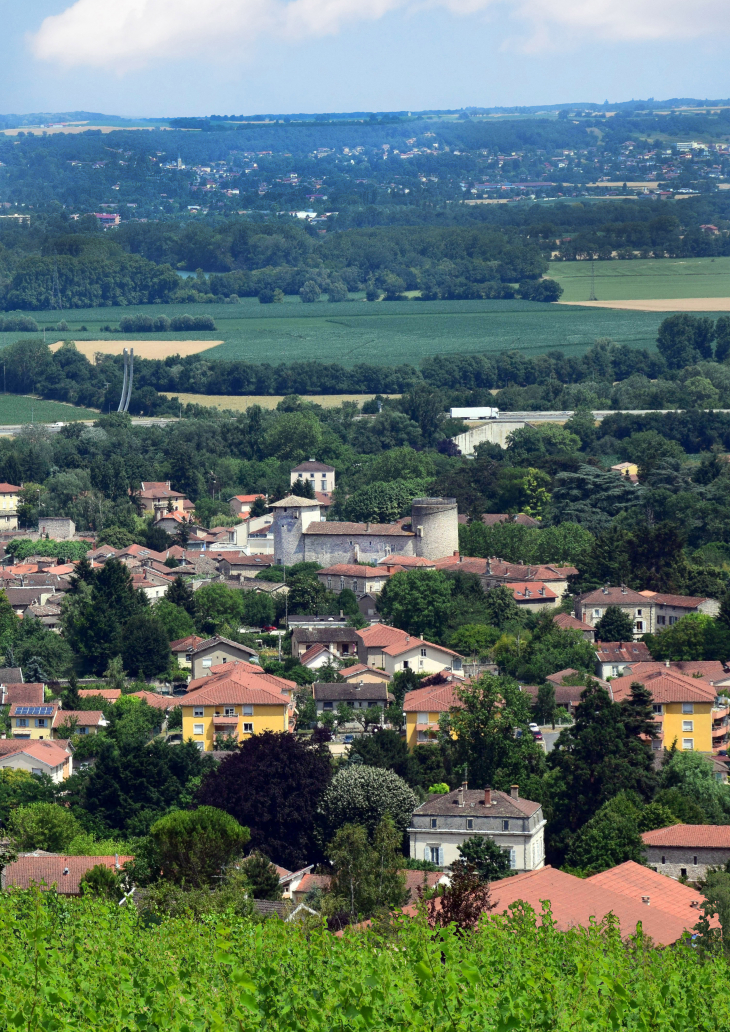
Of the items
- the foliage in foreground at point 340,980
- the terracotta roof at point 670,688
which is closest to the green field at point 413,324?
the terracotta roof at point 670,688

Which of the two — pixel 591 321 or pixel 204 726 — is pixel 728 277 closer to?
pixel 591 321

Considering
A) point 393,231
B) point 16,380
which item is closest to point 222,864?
point 16,380

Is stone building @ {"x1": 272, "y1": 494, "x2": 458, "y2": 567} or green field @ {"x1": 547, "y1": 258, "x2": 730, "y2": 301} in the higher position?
stone building @ {"x1": 272, "y1": 494, "x2": 458, "y2": 567}

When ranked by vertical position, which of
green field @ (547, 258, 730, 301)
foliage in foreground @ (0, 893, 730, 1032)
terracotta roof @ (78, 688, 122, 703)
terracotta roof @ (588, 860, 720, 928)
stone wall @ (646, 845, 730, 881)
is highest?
foliage in foreground @ (0, 893, 730, 1032)

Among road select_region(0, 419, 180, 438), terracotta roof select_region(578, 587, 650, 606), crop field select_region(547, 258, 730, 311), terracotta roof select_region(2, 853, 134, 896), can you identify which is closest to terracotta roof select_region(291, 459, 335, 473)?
road select_region(0, 419, 180, 438)

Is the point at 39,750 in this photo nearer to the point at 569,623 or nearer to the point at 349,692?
the point at 349,692

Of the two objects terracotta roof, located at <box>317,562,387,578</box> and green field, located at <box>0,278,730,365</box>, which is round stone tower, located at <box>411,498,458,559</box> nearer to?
terracotta roof, located at <box>317,562,387,578</box>
